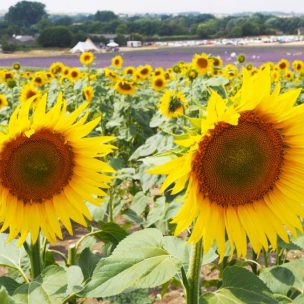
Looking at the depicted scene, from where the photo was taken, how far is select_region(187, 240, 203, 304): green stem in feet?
5.57

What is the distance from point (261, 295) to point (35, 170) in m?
0.83

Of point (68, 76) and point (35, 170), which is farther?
point (68, 76)

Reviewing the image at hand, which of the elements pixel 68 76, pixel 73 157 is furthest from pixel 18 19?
pixel 73 157

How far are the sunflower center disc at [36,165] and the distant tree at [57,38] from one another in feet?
134

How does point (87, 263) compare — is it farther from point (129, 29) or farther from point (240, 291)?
point (129, 29)

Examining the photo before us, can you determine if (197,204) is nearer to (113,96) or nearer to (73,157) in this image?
(73,157)

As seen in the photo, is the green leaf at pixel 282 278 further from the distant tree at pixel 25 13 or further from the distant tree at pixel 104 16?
the distant tree at pixel 104 16

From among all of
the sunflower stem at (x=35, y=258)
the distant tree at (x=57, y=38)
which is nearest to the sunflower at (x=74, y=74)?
the sunflower stem at (x=35, y=258)

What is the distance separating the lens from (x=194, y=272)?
1726 millimetres

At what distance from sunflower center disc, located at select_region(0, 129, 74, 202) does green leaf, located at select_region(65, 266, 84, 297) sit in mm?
327

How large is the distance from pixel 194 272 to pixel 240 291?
6.0 inches

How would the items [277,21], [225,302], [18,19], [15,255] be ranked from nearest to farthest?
[225,302], [15,255], [277,21], [18,19]

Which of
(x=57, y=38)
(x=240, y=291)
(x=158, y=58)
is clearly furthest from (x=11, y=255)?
(x=57, y=38)

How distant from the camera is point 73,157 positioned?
76.1 inches
